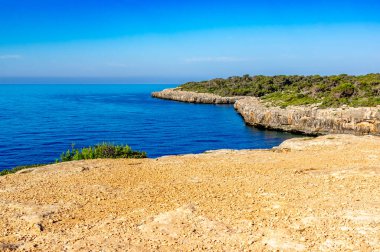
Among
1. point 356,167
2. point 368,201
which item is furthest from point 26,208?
point 356,167

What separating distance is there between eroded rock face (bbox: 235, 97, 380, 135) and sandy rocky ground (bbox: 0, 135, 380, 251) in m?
31.6

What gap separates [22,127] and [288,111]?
40651mm

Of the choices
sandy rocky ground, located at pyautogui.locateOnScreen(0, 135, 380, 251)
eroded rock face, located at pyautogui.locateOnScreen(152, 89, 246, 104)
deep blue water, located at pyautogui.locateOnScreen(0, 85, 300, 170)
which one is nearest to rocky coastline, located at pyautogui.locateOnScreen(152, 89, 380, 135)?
deep blue water, located at pyautogui.locateOnScreen(0, 85, 300, 170)

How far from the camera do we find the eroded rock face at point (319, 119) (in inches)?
1939

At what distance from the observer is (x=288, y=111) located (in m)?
59.9

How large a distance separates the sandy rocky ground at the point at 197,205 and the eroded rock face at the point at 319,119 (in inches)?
1246

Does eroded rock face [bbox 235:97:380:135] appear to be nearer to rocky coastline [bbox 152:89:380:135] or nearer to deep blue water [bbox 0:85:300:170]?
rocky coastline [bbox 152:89:380:135]

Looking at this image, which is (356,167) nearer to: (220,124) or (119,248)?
(119,248)

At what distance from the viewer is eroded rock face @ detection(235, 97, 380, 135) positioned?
49250 millimetres

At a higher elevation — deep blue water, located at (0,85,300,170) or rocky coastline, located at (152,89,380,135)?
rocky coastline, located at (152,89,380,135)

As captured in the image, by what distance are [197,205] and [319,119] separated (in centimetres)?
4530

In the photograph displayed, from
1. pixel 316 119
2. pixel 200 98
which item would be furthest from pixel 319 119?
pixel 200 98

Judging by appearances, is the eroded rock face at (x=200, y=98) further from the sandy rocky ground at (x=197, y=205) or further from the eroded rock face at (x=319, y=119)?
the sandy rocky ground at (x=197, y=205)

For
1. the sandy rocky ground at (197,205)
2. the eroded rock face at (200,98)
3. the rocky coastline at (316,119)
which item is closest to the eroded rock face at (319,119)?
the rocky coastline at (316,119)
